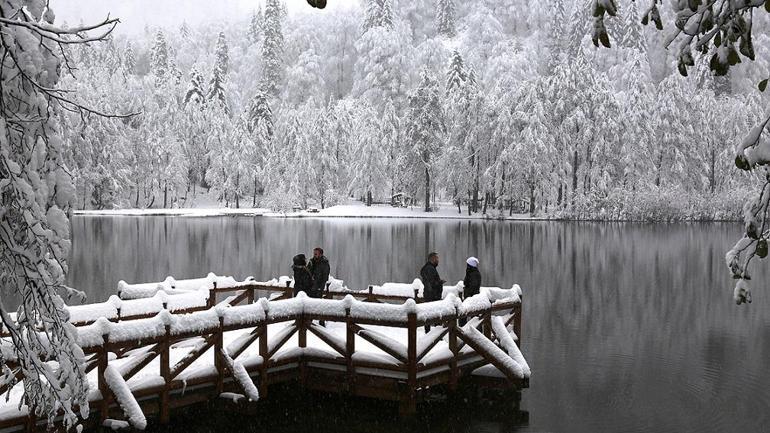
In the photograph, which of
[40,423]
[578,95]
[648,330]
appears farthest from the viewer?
[578,95]

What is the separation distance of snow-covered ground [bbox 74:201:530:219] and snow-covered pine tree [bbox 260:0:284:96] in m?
36.3

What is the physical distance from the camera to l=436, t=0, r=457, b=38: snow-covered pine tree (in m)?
151

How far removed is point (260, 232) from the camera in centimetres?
6494

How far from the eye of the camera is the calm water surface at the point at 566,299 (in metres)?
15.5

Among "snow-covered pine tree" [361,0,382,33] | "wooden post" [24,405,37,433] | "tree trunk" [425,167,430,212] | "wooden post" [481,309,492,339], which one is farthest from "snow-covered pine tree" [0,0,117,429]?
"snow-covered pine tree" [361,0,382,33]

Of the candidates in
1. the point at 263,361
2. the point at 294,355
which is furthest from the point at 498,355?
the point at 263,361

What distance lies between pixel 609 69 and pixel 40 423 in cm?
10717

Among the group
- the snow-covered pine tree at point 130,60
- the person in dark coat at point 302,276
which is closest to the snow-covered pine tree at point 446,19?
the snow-covered pine tree at point 130,60

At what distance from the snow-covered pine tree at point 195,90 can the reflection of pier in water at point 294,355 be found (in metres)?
93.6

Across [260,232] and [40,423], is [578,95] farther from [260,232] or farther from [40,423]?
[40,423]

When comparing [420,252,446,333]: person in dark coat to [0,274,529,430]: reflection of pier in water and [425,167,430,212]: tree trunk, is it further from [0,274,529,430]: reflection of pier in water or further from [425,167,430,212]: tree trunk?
[425,167,430,212]: tree trunk

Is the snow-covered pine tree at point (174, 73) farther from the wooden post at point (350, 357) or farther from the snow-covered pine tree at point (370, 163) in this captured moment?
the wooden post at point (350, 357)

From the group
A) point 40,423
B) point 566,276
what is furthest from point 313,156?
point 40,423

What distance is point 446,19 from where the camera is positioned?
497 feet
